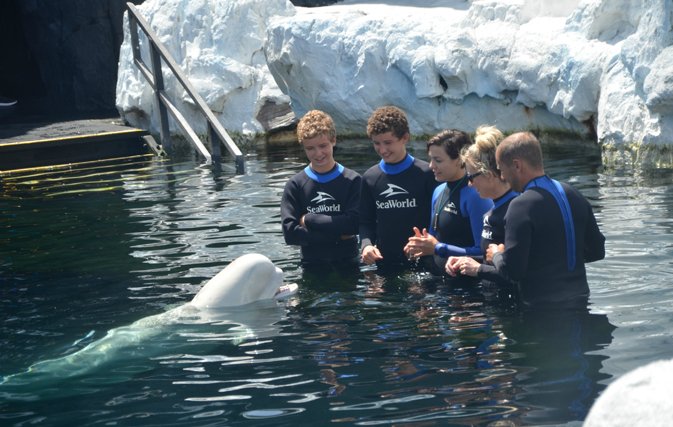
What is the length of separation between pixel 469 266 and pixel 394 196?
0.97 m

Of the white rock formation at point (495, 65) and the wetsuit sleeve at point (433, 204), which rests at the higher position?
the white rock formation at point (495, 65)

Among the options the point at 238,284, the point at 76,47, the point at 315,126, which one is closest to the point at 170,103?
the point at 76,47

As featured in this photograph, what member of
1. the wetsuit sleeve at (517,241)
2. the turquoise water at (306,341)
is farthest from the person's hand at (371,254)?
the wetsuit sleeve at (517,241)

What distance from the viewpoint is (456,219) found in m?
3.99

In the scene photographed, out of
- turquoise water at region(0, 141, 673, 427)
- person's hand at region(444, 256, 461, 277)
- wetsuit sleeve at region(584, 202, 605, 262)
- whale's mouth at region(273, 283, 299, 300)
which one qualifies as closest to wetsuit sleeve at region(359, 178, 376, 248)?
turquoise water at region(0, 141, 673, 427)

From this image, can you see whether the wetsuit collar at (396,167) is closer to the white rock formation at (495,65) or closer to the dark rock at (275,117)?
the white rock formation at (495,65)

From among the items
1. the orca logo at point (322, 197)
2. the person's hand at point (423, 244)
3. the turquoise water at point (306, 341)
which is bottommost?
the turquoise water at point (306, 341)

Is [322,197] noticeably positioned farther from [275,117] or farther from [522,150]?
[275,117]

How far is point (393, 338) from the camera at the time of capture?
3.40 m

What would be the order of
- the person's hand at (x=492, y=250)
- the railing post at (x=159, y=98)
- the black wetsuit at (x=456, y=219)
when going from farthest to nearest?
the railing post at (x=159, y=98) < the black wetsuit at (x=456, y=219) < the person's hand at (x=492, y=250)

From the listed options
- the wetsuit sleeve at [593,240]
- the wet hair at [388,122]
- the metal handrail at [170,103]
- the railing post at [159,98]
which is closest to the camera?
the wetsuit sleeve at [593,240]

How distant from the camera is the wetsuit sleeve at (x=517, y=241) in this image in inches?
122

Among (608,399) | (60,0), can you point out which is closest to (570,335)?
(608,399)

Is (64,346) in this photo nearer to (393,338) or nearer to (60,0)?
(393,338)
